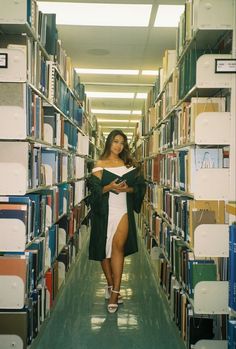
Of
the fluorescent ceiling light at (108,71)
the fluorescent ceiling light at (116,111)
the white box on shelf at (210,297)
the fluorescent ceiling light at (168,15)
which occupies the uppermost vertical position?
the fluorescent ceiling light at (168,15)

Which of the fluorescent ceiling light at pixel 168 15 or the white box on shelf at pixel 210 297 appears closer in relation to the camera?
the white box on shelf at pixel 210 297

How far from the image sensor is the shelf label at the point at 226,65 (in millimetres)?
2592

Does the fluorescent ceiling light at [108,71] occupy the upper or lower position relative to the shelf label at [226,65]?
upper

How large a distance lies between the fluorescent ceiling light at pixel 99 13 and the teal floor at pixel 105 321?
299cm

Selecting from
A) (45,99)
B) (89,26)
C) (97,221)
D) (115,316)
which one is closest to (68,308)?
(115,316)

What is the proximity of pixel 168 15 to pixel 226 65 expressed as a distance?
2.29 metres

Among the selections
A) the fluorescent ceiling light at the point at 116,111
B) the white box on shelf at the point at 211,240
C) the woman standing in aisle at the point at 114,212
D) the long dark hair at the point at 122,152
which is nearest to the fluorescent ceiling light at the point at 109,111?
the fluorescent ceiling light at the point at 116,111

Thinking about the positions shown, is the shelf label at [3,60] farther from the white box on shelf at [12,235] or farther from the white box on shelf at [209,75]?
the white box on shelf at [209,75]

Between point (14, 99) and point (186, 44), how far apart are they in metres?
1.35

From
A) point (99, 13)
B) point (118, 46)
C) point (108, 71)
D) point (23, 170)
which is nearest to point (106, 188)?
point (23, 170)

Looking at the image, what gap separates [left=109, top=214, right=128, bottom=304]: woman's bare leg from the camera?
3.78m

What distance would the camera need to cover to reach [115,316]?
3.65 meters

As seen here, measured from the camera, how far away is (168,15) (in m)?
4.62

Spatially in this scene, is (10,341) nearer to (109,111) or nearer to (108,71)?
(108,71)
